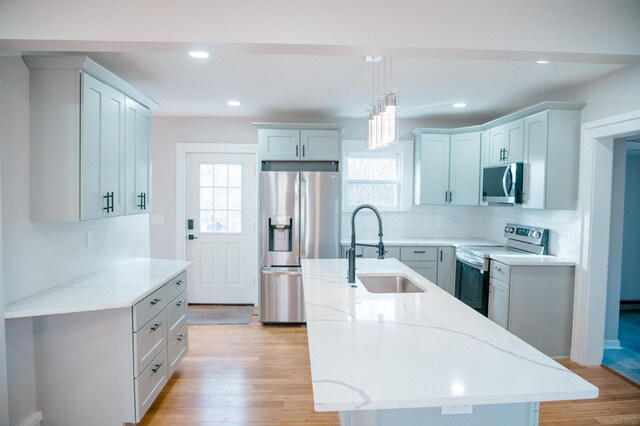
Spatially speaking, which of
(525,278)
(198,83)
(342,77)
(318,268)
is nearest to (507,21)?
(342,77)

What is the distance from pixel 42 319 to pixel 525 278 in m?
3.56

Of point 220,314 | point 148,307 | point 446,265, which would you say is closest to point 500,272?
point 446,265

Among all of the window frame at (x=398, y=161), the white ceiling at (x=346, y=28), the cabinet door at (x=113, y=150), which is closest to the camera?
the white ceiling at (x=346, y=28)

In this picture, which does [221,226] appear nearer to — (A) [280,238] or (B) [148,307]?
(A) [280,238]

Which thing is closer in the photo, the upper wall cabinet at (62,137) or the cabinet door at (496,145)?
the upper wall cabinet at (62,137)

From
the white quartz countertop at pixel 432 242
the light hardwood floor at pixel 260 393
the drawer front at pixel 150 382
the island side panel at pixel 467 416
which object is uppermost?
the white quartz countertop at pixel 432 242

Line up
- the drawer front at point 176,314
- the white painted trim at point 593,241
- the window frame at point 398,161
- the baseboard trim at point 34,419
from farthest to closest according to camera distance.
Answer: the window frame at point 398,161 → the white painted trim at point 593,241 → the drawer front at point 176,314 → the baseboard trim at point 34,419

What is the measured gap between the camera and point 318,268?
282 cm

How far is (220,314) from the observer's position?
4.59m

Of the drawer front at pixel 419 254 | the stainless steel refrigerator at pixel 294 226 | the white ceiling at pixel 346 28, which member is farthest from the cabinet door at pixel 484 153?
the white ceiling at pixel 346 28

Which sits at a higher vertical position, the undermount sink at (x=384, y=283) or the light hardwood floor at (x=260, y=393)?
the undermount sink at (x=384, y=283)

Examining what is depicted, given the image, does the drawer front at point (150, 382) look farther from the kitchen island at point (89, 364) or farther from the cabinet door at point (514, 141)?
the cabinet door at point (514, 141)

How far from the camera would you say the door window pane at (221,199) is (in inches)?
194

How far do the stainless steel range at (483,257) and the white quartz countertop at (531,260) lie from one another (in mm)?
161
